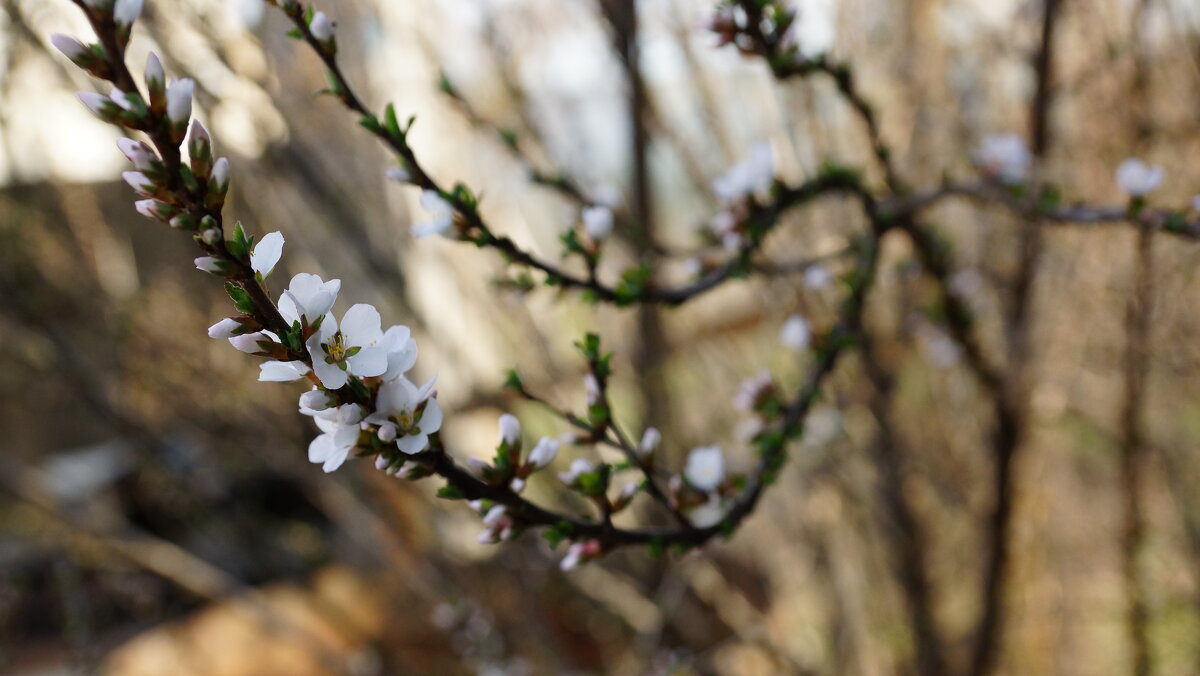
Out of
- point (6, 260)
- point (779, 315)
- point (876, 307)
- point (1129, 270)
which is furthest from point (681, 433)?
point (6, 260)

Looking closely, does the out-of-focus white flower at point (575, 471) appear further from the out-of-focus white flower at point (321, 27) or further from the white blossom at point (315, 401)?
the out-of-focus white flower at point (321, 27)

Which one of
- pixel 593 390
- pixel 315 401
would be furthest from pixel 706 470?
pixel 315 401

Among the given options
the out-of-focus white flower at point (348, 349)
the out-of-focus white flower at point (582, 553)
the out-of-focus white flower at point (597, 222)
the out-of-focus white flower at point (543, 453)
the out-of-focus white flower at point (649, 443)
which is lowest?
the out-of-focus white flower at point (582, 553)

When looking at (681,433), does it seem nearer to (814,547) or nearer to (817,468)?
(817,468)

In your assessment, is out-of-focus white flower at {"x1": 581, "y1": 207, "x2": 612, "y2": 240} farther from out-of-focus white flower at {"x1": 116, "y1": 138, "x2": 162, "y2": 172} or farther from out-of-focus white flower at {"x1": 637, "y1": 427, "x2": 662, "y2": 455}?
out-of-focus white flower at {"x1": 116, "y1": 138, "x2": 162, "y2": 172}

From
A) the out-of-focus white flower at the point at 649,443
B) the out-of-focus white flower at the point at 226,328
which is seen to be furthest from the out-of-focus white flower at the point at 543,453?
the out-of-focus white flower at the point at 226,328

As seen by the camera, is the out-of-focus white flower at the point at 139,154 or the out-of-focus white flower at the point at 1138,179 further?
the out-of-focus white flower at the point at 1138,179

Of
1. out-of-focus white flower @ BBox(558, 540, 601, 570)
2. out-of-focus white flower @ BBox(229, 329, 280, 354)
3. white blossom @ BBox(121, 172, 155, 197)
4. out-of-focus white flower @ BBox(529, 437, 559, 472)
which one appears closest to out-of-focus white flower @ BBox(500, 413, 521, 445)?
out-of-focus white flower @ BBox(529, 437, 559, 472)
